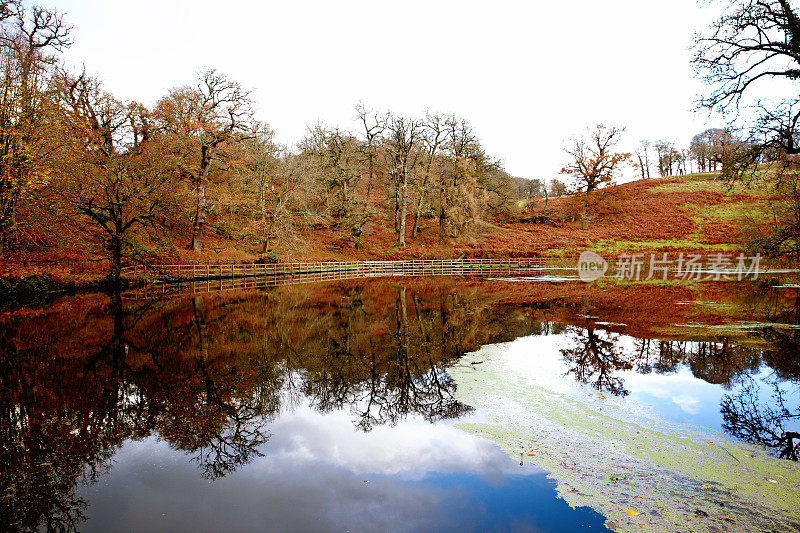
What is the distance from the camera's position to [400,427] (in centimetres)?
562

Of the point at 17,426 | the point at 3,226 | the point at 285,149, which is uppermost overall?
the point at 285,149

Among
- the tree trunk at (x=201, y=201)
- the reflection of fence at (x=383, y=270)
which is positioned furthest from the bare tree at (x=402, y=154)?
the tree trunk at (x=201, y=201)

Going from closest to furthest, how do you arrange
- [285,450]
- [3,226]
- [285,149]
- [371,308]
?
1. [285,450]
2. [371,308]
3. [3,226]
4. [285,149]

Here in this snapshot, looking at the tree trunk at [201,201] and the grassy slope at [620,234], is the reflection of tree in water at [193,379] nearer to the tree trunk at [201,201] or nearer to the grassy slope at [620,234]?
the tree trunk at [201,201]

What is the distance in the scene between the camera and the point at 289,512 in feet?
12.4

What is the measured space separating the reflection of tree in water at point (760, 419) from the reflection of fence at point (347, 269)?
86.7 feet

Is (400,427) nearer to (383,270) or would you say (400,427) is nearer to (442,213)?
(383,270)

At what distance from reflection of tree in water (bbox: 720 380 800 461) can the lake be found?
0.03 metres

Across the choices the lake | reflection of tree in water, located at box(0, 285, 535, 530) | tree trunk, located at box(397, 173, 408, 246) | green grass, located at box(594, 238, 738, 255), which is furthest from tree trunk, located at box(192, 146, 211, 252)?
green grass, located at box(594, 238, 738, 255)

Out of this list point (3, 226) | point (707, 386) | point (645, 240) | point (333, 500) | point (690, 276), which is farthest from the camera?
point (645, 240)

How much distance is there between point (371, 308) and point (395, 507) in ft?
38.9

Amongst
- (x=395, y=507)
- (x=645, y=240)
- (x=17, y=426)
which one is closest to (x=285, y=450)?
(x=395, y=507)

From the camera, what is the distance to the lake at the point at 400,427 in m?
3.73

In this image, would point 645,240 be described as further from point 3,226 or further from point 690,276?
point 3,226
